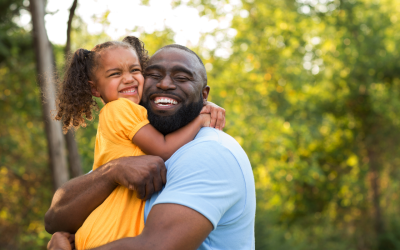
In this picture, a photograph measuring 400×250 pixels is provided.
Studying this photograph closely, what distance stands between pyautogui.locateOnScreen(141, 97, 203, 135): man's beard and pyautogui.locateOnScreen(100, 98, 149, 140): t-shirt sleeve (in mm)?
58

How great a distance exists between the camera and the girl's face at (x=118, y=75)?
2.70m

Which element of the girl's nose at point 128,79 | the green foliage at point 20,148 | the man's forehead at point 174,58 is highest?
the man's forehead at point 174,58

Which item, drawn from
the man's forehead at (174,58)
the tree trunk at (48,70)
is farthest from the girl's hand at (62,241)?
the tree trunk at (48,70)

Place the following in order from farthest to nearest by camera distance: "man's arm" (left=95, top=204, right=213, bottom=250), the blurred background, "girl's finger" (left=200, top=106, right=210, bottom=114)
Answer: the blurred background, "girl's finger" (left=200, top=106, right=210, bottom=114), "man's arm" (left=95, top=204, right=213, bottom=250)

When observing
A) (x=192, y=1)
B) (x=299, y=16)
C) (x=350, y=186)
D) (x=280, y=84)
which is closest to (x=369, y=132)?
(x=350, y=186)

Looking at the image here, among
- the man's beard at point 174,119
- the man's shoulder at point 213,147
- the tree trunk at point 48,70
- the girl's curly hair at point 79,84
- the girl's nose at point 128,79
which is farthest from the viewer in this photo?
the tree trunk at point 48,70

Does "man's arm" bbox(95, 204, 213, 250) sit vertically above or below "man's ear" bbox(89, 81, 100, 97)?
below

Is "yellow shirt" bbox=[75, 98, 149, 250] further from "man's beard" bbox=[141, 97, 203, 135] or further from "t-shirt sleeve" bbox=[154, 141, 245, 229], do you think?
"t-shirt sleeve" bbox=[154, 141, 245, 229]

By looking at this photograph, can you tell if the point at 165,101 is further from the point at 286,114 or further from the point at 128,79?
the point at 286,114

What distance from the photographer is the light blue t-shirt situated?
5.56 ft

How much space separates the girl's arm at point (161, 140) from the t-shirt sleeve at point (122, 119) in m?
0.05

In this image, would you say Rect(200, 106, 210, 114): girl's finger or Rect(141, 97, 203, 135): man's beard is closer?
Rect(141, 97, 203, 135): man's beard

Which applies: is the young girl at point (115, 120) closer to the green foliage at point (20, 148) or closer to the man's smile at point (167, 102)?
the man's smile at point (167, 102)

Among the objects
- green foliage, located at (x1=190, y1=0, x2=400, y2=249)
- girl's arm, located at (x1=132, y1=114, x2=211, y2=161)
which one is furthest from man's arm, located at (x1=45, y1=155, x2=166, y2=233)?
green foliage, located at (x1=190, y1=0, x2=400, y2=249)
